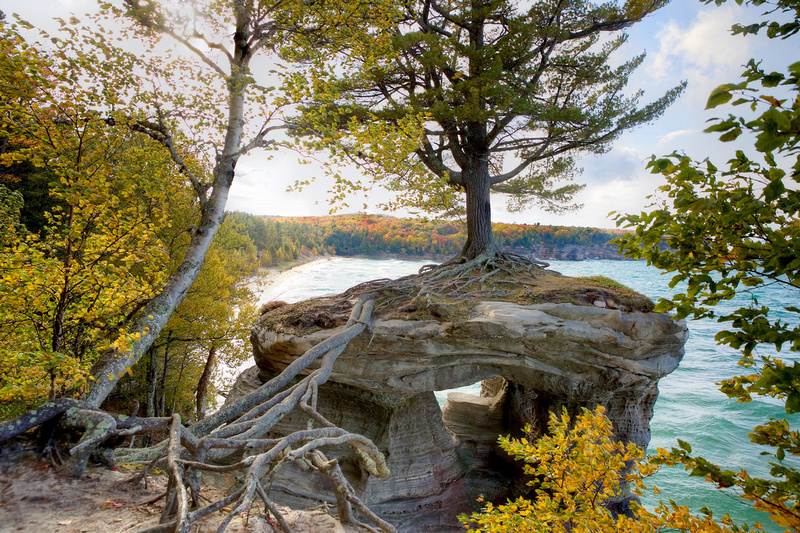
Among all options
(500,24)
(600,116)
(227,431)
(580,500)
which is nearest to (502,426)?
(580,500)

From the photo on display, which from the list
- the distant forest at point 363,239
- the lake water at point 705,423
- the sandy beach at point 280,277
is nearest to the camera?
the lake water at point 705,423

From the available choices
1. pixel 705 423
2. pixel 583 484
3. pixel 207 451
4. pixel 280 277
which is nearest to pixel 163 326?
pixel 207 451

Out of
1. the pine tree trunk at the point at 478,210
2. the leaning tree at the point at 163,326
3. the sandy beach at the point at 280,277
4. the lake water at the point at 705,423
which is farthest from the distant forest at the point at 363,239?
the leaning tree at the point at 163,326

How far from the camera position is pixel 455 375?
7293 millimetres

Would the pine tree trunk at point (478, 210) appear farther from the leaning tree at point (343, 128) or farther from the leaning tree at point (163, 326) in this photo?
the leaning tree at point (163, 326)

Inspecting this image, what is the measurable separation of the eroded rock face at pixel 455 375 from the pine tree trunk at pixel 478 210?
8.35 feet

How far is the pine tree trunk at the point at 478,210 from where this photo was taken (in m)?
8.77

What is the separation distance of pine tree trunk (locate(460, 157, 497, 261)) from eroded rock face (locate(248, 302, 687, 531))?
2544 mm

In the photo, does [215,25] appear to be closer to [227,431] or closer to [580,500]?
[227,431]

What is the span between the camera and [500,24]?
27.4ft

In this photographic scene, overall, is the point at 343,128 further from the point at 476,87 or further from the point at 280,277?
the point at 280,277

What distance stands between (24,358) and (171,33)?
16.7 feet

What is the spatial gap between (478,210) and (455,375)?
408cm

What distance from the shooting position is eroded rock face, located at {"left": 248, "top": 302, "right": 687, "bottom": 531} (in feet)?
21.1
